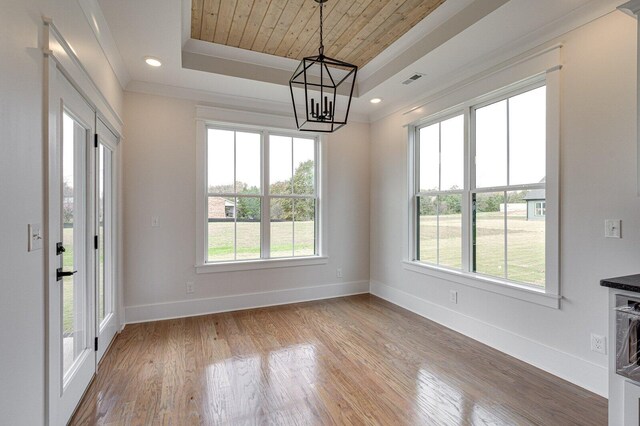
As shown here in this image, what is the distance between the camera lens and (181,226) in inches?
149

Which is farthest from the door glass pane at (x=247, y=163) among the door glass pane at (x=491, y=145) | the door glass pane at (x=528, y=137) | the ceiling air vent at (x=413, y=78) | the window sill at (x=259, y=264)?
the door glass pane at (x=528, y=137)

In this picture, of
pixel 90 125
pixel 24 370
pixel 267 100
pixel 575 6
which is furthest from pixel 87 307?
pixel 575 6

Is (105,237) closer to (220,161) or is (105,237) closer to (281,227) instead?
(220,161)

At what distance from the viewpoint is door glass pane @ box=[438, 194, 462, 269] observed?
11.4 ft

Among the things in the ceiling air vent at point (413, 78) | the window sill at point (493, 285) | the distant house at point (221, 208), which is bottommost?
the window sill at point (493, 285)

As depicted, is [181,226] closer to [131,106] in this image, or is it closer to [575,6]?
[131,106]

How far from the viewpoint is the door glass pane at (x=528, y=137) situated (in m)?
2.64

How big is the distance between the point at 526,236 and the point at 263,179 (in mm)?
3024

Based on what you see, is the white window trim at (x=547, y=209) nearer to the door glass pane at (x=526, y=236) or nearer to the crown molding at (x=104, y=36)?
the door glass pane at (x=526, y=236)

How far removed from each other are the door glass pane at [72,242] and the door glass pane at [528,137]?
11.2 ft

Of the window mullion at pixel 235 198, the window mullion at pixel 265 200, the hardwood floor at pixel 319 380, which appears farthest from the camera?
the window mullion at pixel 265 200

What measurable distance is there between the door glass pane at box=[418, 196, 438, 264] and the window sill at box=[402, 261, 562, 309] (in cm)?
15

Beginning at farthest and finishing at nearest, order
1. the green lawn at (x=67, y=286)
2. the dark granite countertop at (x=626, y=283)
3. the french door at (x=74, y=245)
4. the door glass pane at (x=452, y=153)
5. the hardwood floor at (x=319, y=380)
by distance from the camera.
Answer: the door glass pane at (x=452, y=153)
the hardwood floor at (x=319, y=380)
the green lawn at (x=67, y=286)
the french door at (x=74, y=245)
the dark granite countertop at (x=626, y=283)

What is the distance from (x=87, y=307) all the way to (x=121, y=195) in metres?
1.47
